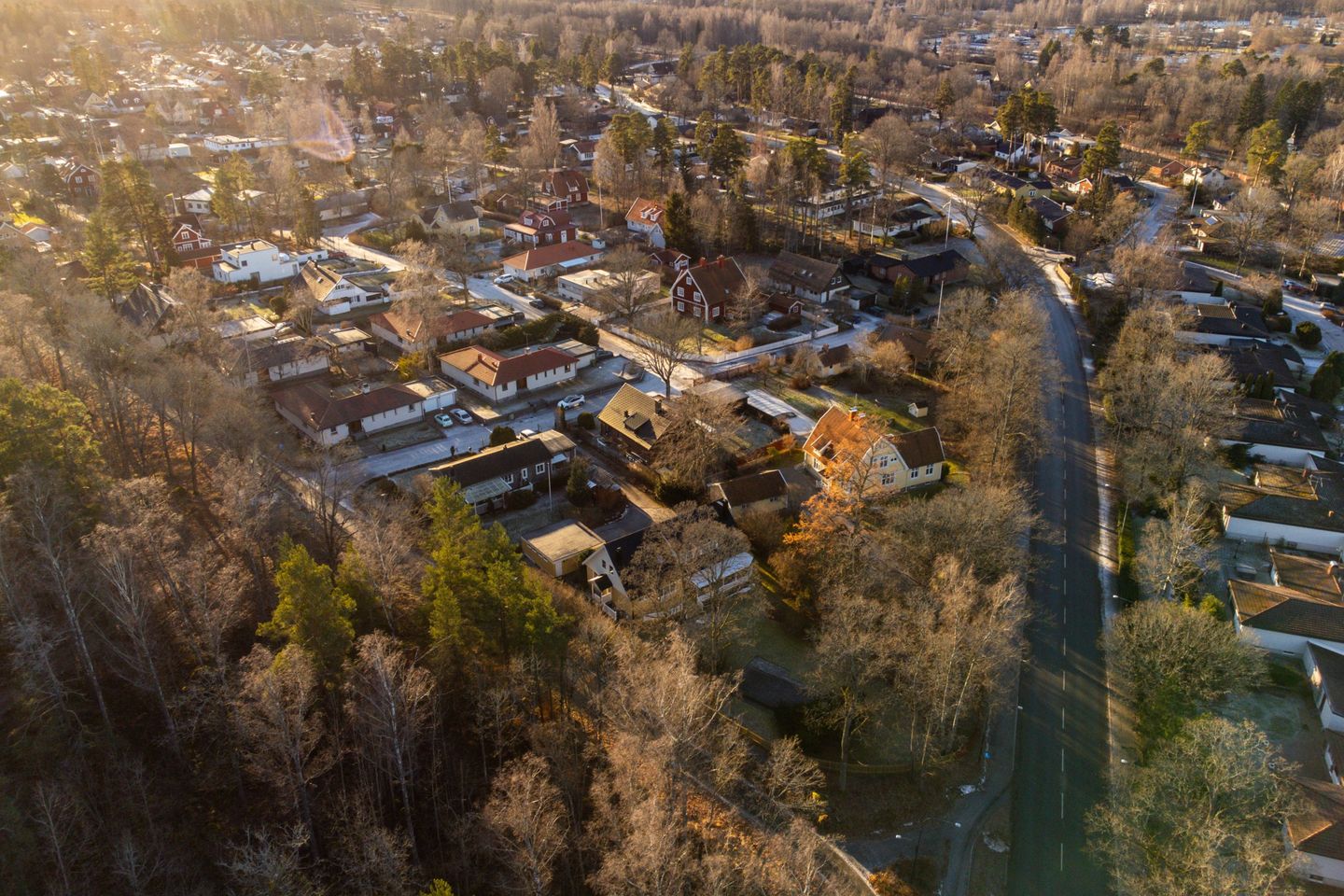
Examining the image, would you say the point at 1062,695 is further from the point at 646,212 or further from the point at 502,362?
the point at 646,212

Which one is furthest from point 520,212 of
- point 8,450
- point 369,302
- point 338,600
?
point 338,600

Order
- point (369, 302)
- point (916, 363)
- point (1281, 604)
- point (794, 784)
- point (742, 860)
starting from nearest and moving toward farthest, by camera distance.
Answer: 1. point (742, 860)
2. point (794, 784)
3. point (1281, 604)
4. point (916, 363)
5. point (369, 302)

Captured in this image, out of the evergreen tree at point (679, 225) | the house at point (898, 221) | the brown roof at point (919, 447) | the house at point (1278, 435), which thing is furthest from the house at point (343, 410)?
the house at point (898, 221)

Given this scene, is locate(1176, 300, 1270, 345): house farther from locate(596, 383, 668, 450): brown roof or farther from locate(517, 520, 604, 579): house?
locate(517, 520, 604, 579): house

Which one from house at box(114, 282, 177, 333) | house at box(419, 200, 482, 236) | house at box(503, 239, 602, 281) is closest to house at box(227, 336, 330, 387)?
house at box(114, 282, 177, 333)

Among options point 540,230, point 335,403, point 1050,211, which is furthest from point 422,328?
point 1050,211

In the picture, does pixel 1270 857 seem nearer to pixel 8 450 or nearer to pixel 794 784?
pixel 794 784
